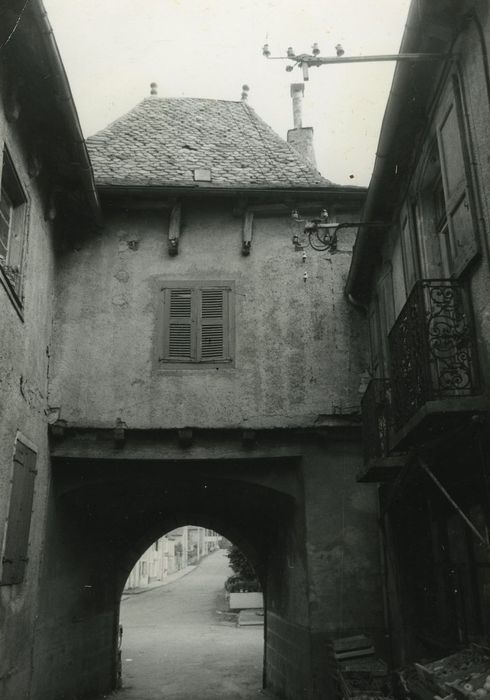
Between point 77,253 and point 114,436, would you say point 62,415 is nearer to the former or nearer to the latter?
point 114,436

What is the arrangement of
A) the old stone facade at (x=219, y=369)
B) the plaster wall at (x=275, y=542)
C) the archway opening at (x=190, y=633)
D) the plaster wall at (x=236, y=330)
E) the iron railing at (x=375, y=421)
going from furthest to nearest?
the archway opening at (x=190, y=633) < the plaster wall at (x=236, y=330) < the plaster wall at (x=275, y=542) < the iron railing at (x=375, y=421) < the old stone facade at (x=219, y=369)

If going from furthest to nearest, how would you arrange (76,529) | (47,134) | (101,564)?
(101,564), (76,529), (47,134)

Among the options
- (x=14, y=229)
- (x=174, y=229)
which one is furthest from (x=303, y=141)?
(x=14, y=229)

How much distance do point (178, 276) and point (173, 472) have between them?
2.88 metres

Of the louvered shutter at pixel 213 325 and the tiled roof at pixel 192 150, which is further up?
the tiled roof at pixel 192 150

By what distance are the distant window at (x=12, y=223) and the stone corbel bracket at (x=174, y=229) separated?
8.22ft

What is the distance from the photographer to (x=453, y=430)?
561 cm

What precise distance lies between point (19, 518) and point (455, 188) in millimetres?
5850

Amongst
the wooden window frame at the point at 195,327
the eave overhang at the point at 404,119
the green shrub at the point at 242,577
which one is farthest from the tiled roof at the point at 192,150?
the green shrub at the point at 242,577

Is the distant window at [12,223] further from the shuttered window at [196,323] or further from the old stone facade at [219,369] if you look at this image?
the shuttered window at [196,323]

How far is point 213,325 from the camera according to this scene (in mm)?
9977

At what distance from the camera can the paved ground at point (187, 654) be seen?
485 inches

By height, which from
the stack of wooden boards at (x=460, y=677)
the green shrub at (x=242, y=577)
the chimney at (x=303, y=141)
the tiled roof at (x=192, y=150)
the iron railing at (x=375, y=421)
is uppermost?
the chimney at (x=303, y=141)

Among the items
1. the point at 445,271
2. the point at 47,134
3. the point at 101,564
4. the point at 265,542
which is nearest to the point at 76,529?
the point at 101,564
